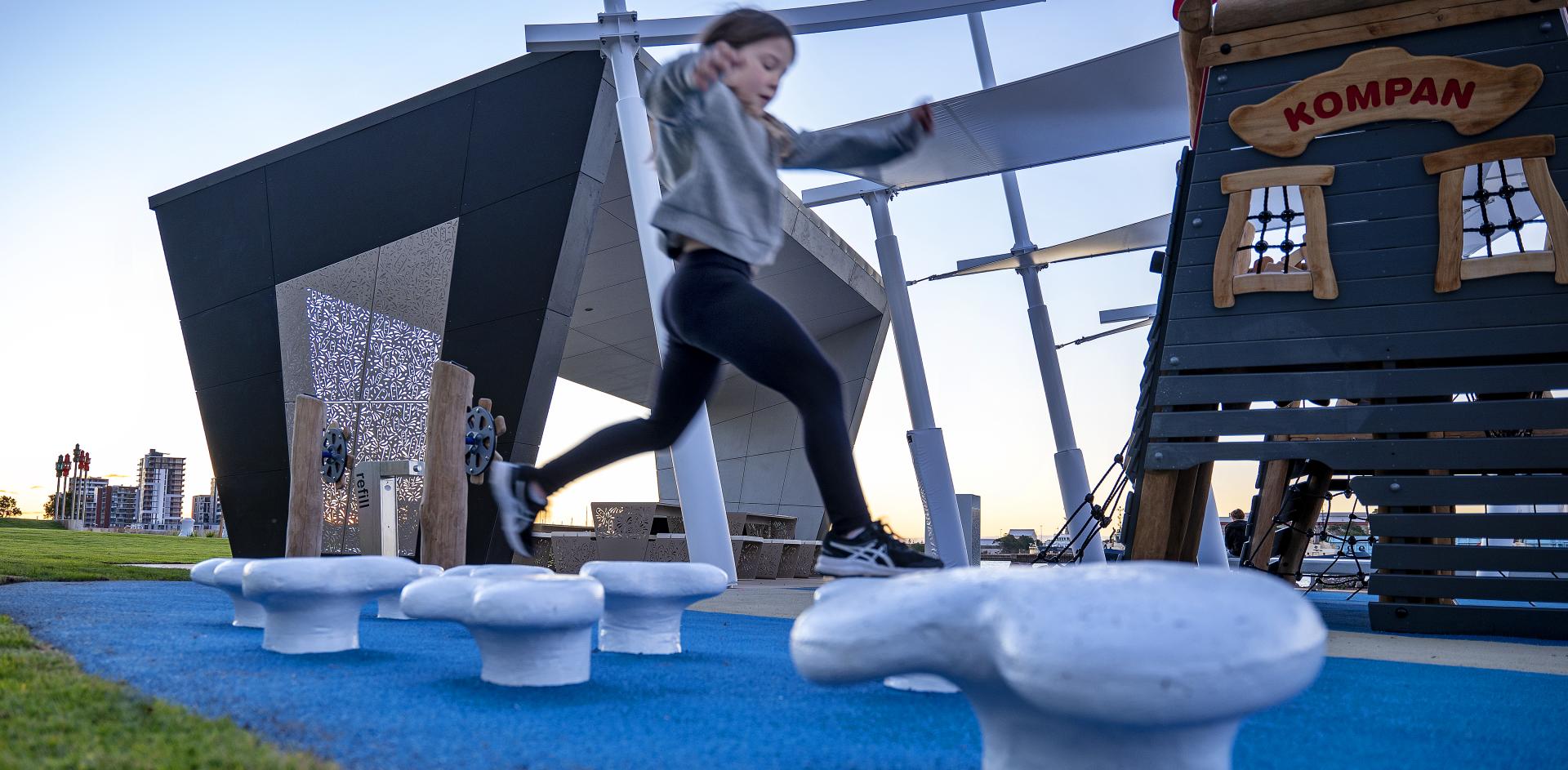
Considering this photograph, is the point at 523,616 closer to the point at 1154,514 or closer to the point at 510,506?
the point at 510,506

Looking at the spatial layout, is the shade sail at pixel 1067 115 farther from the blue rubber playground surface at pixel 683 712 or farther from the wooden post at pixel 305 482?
the blue rubber playground surface at pixel 683 712

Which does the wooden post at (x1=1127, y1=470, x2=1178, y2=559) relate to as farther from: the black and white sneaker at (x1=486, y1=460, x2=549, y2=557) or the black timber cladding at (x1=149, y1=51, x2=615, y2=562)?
the black timber cladding at (x1=149, y1=51, x2=615, y2=562)

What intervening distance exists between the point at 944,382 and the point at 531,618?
9633 mm

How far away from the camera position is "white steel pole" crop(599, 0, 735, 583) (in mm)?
7324

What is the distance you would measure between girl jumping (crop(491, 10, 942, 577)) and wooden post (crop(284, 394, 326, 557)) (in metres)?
4.56

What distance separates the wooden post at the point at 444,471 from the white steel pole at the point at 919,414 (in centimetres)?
616

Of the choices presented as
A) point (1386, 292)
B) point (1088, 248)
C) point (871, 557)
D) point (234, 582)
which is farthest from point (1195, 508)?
point (1088, 248)

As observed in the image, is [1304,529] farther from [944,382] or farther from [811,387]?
[811,387]

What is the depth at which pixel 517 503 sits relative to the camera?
2.39 metres

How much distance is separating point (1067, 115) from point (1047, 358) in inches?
210

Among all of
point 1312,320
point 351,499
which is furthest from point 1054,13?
point 351,499

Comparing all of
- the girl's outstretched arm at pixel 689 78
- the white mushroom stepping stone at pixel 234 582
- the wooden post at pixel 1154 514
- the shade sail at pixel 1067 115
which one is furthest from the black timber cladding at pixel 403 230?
the girl's outstretched arm at pixel 689 78

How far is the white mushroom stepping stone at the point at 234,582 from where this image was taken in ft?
11.2

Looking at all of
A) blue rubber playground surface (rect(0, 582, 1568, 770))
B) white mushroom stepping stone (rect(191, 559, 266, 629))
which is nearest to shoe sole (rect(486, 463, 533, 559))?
blue rubber playground surface (rect(0, 582, 1568, 770))
